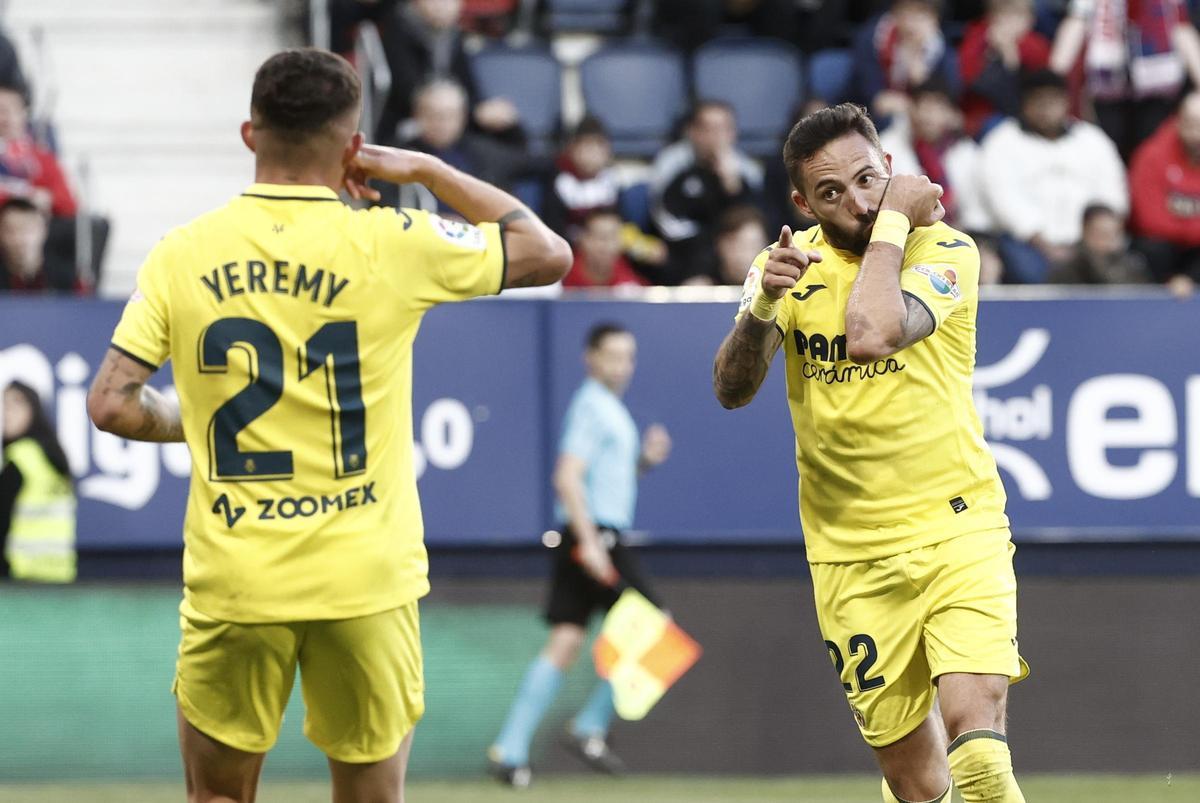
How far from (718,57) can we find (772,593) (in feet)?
16.7

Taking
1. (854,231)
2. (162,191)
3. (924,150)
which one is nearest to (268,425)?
(854,231)

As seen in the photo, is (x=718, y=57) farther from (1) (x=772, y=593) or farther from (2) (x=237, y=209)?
(2) (x=237, y=209)

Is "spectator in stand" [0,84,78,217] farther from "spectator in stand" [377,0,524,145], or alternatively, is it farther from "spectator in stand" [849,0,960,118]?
"spectator in stand" [849,0,960,118]

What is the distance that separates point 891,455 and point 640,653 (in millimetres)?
4051

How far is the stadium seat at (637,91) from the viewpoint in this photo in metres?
13.6

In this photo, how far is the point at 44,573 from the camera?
1015 centimetres

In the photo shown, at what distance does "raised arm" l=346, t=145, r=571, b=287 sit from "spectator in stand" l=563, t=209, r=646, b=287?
250 inches

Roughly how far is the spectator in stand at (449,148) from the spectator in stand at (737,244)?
156 centimetres

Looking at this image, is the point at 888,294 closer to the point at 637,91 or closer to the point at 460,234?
the point at 460,234

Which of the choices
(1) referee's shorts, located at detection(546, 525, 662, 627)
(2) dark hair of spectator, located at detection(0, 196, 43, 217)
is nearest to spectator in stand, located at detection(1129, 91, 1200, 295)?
(1) referee's shorts, located at detection(546, 525, 662, 627)

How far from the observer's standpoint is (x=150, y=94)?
14102 mm

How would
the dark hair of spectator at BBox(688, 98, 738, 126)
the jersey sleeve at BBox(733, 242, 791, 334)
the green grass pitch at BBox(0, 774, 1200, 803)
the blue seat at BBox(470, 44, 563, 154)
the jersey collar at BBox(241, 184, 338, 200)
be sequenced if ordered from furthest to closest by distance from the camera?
the blue seat at BBox(470, 44, 563, 154) < the dark hair of spectator at BBox(688, 98, 738, 126) < the green grass pitch at BBox(0, 774, 1200, 803) < the jersey sleeve at BBox(733, 242, 791, 334) < the jersey collar at BBox(241, 184, 338, 200)

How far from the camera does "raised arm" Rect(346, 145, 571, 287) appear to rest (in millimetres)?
4652

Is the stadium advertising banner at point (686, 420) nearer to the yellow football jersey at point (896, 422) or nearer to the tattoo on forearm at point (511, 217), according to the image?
the yellow football jersey at point (896, 422)
